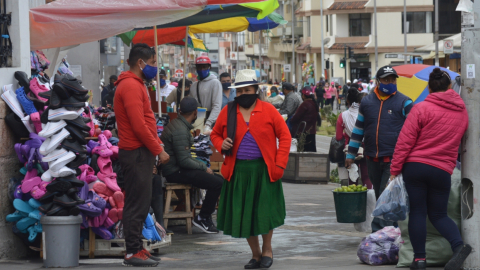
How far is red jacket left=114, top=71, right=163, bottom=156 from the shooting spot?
22.6 ft

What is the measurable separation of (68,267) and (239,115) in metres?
2.13

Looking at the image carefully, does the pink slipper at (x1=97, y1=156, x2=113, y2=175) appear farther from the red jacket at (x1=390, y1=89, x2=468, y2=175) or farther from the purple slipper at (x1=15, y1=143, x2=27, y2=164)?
the red jacket at (x1=390, y1=89, x2=468, y2=175)

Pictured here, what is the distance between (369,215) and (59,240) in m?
3.58

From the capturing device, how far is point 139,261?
7.09m

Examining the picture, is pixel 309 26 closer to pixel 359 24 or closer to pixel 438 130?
pixel 359 24

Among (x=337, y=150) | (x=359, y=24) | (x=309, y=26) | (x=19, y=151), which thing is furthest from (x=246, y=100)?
(x=309, y=26)

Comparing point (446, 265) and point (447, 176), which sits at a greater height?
point (447, 176)

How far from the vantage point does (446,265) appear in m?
6.37

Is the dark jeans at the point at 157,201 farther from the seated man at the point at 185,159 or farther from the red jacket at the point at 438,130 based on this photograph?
the red jacket at the point at 438,130

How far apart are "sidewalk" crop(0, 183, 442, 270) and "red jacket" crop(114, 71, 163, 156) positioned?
1197mm

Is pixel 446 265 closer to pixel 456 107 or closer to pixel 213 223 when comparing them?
pixel 456 107

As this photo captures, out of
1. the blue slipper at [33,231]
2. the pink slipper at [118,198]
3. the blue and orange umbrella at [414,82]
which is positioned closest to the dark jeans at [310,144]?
the blue and orange umbrella at [414,82]

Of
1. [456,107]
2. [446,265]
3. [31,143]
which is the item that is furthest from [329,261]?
[31,143]

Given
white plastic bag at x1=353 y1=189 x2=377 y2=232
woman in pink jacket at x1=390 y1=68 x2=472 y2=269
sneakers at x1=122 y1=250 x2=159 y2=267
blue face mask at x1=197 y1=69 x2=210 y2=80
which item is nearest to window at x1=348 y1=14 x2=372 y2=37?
blue face mask at x1=197 y1=69 x2=210 y2=80
